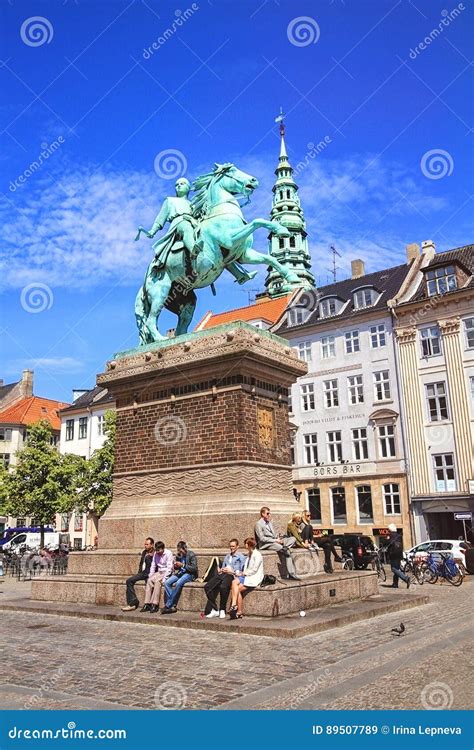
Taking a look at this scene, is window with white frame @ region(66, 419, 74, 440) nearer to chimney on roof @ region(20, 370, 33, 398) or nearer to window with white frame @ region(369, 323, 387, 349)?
chimney on roof @ region(20, 370, 33, 398)

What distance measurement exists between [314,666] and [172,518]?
7166 millimetres

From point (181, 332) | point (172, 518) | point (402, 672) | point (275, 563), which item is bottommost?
point (402, 672)

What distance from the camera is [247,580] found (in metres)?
11.8

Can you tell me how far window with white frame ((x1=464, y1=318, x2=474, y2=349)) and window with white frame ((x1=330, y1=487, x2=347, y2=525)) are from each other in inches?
483

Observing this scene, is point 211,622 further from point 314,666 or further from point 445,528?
point 445,528

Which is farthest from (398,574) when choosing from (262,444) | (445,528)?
(445,528)

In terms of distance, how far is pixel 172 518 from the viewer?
585 inches

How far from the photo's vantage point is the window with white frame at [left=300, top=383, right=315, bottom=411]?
1817 inches

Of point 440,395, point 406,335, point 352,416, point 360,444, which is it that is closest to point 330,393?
point 352,416

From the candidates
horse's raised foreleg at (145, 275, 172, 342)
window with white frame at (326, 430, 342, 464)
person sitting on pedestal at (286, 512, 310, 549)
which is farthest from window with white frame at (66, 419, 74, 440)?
person sitting on pedestal at (286, 512, 310, 549)

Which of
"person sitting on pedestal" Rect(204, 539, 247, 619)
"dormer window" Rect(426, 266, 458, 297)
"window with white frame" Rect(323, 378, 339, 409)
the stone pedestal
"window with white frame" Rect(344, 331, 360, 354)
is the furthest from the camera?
"window with white frame" Rect(323, 378, 339, 409)

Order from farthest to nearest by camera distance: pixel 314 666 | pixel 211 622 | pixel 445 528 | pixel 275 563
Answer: pixel 445 528, pixel 275 563, pixel 211 622, pixel 314 666

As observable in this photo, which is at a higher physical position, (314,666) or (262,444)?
(262,444)

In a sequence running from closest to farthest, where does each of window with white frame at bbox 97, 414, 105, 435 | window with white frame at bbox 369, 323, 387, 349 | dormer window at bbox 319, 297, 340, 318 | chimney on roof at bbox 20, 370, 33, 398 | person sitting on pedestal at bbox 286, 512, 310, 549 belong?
1. person sitting on pedestal at bbox 286, 512, 310, 549
2. window with white frame at bbox 369, 323, 387, 349
3. dormer window at bbox 319, 297, 340, 318
4. window with white frame at bbox 97, 414, 105, 435
5. chimney on roof at bbox 20, 370, 33, 398
